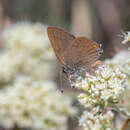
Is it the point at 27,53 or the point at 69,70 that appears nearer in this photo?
the point at 69,70

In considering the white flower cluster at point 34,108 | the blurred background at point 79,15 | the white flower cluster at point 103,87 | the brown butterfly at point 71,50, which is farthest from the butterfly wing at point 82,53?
the blurred background at point 79,15

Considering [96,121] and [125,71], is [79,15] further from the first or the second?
[96,121]

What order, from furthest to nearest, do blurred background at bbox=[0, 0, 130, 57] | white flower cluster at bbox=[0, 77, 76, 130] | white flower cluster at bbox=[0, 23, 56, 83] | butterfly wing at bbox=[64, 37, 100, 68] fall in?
blurred background at bbox=[0, 0, 130, 57] → white flower cluster at bbox=[0, 23, 56, 83] → white flower cluster at bbox=[0, 77, 76, 130] → butterfly wing at bbox=[64, 37, 100, 68]

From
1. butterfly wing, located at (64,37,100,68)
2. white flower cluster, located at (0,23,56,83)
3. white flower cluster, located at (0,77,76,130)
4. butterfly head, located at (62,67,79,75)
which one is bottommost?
white flower cluster, located at (0,77,76,130)

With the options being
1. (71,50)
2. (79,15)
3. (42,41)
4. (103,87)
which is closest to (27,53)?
(42,41)

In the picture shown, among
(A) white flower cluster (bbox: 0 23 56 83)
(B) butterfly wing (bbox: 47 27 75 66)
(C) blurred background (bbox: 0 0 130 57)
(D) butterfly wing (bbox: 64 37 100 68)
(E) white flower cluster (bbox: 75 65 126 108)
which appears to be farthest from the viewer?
(C) blurred background (bbox: 0 0 130 57)

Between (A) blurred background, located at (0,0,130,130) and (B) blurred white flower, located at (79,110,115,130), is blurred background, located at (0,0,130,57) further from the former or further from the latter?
(B) blurred white flower, located at (79,110,115,130)

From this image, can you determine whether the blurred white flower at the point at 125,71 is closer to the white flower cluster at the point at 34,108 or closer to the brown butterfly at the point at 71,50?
the brown butterfly at the point at 71,50

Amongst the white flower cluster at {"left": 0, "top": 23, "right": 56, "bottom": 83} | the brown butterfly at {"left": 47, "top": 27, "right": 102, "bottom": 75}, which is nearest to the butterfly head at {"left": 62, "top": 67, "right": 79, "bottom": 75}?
the brown butterfly at {"left": 47, "top": 27, "right": 102, "bottom": 75}
